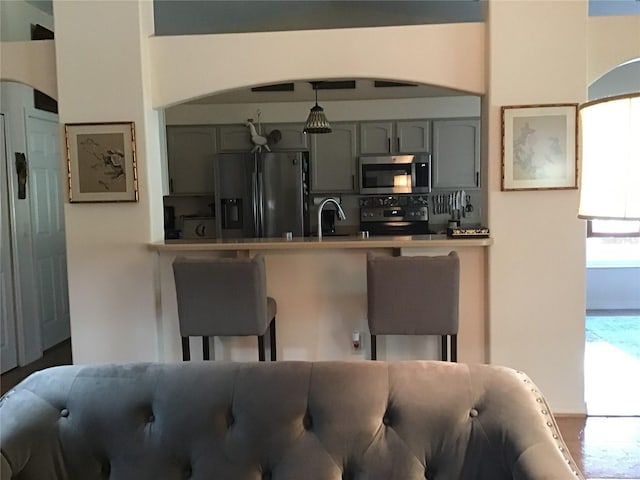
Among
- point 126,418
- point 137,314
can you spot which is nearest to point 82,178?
point 137,314

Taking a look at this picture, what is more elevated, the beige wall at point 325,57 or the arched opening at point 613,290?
the beige wall at point 325,57

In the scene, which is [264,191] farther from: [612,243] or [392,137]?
[612,243]

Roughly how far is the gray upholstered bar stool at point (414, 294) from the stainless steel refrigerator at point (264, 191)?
288 cm

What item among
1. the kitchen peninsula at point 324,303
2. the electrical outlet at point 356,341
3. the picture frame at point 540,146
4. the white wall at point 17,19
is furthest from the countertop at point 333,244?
the white wall at point 17,19

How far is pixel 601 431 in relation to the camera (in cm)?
302

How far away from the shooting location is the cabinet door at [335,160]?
603 centimetres

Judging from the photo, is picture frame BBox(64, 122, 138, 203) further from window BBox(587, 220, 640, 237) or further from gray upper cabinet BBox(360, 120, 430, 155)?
window BBox(587, 220, 640, 237)

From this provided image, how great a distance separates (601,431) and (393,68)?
2.36 m

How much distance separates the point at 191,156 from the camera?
20.0 feet

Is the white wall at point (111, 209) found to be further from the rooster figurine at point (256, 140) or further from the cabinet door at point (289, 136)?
the cabinet door at point (289, 136)

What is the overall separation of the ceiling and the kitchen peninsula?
2.96m

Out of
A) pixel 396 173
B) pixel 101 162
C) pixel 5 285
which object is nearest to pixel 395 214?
pixel 396 173

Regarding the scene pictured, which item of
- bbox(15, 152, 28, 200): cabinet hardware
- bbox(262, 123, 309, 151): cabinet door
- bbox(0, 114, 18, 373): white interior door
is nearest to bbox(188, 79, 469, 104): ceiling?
bbox(262, 123, 309, 151): cabinet door

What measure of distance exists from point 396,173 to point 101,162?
3329 millimetres
